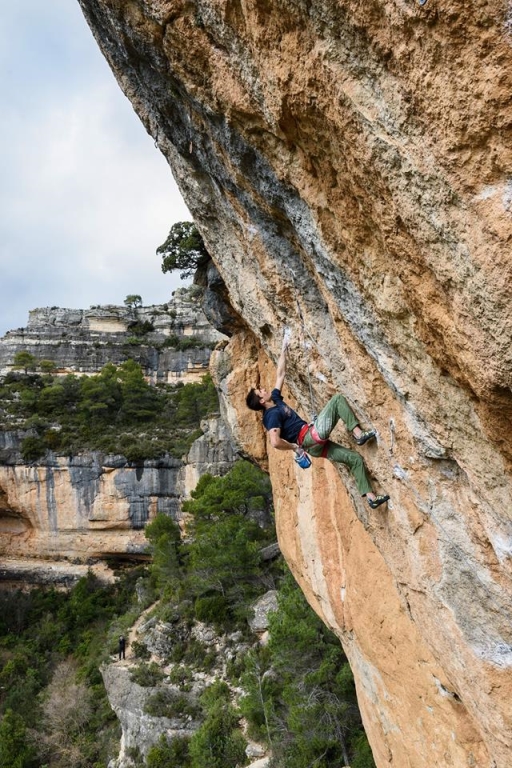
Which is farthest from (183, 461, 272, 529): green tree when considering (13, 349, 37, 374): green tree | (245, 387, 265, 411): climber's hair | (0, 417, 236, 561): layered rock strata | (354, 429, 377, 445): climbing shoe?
(13, 349, 37, 374): green tree

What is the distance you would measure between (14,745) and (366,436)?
20466mm

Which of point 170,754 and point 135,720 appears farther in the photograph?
point 135,720

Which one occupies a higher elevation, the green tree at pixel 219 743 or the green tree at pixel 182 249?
the green tree at pixel 182 249

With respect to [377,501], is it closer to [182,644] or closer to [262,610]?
[262,610]

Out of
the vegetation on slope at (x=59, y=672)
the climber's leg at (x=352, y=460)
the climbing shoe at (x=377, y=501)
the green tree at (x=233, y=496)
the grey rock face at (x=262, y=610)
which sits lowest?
the vegetation on slope at (x=59, y=672)

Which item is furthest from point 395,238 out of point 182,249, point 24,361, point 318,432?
point 24,361

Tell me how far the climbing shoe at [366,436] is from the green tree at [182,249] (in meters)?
9.50

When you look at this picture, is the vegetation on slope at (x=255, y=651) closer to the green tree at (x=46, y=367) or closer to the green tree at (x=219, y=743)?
the green tree at (x=219, y=743)

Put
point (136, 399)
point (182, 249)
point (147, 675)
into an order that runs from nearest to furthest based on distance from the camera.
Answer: point (182, 249)
point (147, 675)
point (136, 399)

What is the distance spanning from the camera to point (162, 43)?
12.3 feet

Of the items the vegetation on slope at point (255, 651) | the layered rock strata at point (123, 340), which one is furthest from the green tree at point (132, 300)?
the vegetation on slope at point (255, 651)

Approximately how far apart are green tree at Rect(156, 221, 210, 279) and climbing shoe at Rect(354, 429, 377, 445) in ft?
31.2

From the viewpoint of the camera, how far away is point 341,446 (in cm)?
460

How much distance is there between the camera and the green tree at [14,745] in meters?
17.5
